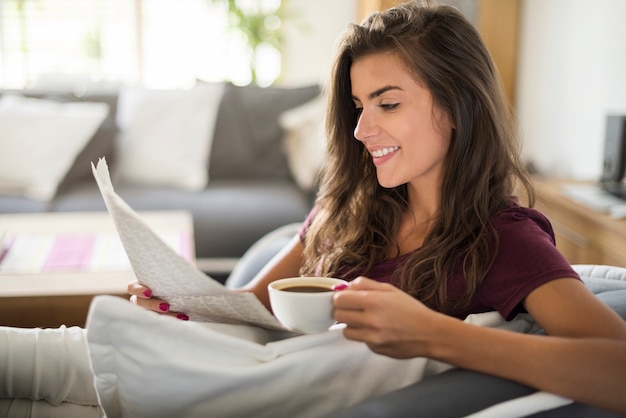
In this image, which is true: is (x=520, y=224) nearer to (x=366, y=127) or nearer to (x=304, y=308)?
(x=366, y=127)

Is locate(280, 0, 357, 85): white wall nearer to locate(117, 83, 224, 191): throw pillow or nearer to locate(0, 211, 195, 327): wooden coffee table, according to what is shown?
locate(117, 83, 224, 191): throw pillow

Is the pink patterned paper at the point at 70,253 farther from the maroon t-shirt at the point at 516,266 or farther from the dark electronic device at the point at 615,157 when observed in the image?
the dark electronic device at the point at 615,157

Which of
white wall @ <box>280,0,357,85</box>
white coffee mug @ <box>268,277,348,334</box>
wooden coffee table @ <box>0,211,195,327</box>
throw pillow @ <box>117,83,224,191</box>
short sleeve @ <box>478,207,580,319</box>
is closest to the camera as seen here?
white coffee mug @ <box>268,277,348,334</box>

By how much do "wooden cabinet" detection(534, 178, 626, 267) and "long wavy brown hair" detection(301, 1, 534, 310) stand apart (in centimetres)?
72

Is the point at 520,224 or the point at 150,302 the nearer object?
the point at 150,302

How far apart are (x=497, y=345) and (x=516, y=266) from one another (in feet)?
0.79

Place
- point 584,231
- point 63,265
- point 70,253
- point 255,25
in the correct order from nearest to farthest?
1. point 63,265
2. point 70,253
3. point 584,231
4. point 255,25

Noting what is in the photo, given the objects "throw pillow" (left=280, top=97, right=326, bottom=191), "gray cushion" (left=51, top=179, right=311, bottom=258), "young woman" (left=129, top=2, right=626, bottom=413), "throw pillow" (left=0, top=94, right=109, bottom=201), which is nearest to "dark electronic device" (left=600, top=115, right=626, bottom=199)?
"young woman" (left=129, top=2, right=626, bottom=413)

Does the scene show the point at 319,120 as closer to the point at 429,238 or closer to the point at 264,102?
the point at 264,102

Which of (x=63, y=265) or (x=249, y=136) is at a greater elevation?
(x=249, y=136)

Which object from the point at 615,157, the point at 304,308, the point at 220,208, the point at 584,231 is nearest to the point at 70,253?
the point at 220,208

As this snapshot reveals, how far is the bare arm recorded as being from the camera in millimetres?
900

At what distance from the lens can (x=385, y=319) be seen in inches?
35.4

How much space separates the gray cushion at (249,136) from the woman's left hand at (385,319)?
2884mm
